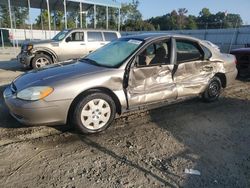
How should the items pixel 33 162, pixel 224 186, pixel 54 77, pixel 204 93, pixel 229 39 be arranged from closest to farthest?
pixel 224 186 < pixel 33 162 < pixel 54 77 < pixel 204 93 < pixel 229 39

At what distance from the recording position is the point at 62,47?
10.0m

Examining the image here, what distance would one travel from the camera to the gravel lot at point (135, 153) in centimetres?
271

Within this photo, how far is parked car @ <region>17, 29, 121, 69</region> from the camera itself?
30.9ft

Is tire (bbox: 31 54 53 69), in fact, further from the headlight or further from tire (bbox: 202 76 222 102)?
tire (bbox: 202 76 222 102)

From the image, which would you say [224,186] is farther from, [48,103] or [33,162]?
[48,103]

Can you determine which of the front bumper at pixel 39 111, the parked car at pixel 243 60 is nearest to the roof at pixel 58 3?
the parked car at pixel 243 60

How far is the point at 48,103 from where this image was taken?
11.3ft

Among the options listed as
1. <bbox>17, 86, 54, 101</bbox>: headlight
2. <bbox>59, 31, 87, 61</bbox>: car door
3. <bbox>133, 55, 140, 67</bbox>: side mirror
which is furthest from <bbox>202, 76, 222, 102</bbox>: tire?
<bbox>59, 31, 87, 61</bbox>: car door

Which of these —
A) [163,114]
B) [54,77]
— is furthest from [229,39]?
[54,77]

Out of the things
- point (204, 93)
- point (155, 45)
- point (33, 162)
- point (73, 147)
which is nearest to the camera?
point (33, 162)

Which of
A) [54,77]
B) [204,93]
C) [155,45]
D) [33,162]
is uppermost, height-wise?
[155,45]

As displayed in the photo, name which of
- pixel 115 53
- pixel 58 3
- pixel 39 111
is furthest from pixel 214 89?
pixel 58 3

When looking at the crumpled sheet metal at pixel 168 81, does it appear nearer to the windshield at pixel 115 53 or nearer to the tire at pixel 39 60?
the windshield at pixel 115 53

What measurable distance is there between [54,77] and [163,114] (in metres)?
2.26
